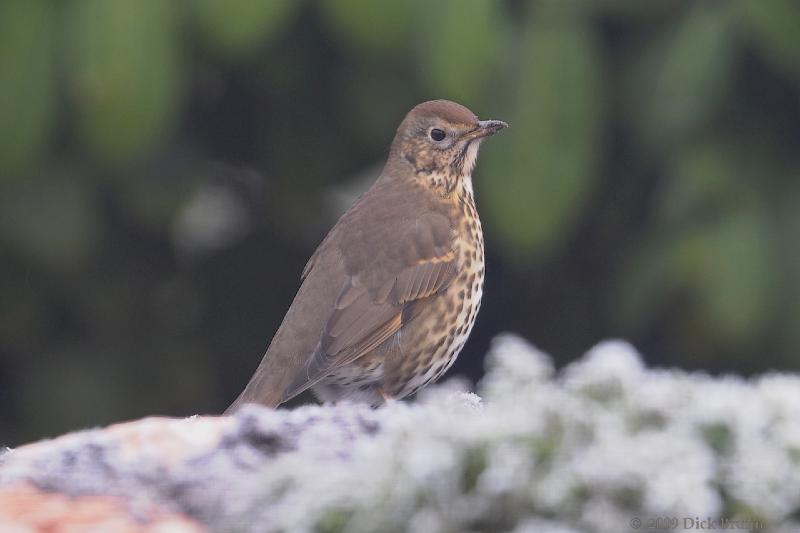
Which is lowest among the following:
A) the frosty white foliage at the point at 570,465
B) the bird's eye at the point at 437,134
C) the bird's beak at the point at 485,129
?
the frosty white foliage at the point at 570,465

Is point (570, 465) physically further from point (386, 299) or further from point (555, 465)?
point (386, 299)

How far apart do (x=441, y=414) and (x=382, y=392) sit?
4.24 ft

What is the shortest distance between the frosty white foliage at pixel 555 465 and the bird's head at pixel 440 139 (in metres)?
1.55

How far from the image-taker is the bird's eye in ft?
11.6

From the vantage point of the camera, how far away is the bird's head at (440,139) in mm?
3473

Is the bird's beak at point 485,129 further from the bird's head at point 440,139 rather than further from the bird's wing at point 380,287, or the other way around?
the bird's wing at point 380,287

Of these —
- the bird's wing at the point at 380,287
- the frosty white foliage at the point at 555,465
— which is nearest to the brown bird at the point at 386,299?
the bird's wing at the point at 380,287

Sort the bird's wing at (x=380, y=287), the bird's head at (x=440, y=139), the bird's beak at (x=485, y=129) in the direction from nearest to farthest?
the bird's wing at (x=380, y=287), the bird's beak at (x=485, y=129), the bird's head at (x=440, y=139)

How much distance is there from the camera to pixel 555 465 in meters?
1.70

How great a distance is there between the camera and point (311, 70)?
3994 millimetres

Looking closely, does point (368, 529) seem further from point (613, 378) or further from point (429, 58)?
point (429, 58)

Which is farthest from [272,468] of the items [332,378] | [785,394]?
[332,378]

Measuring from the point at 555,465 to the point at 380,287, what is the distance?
1518mm

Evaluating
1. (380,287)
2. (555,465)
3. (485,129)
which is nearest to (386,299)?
(380,287)
